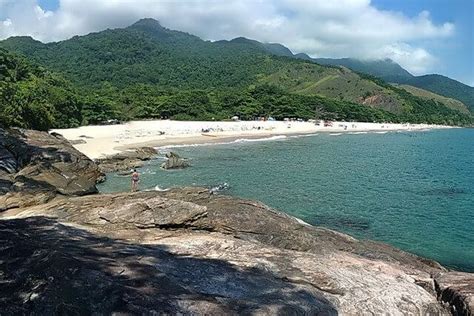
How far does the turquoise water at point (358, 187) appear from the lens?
25.4 m

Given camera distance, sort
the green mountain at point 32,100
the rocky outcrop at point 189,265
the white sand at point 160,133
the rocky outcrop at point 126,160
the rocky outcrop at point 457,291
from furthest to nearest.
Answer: the white sand at point 160,133 → the green mountain at point 32,100 → the rocky outcrop at point 126,160 → the rocky outcrop at point 457,291 → the rocky outcrop at point 189,265

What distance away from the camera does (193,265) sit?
308 inches

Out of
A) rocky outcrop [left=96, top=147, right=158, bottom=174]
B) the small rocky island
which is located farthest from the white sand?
the small rocky island

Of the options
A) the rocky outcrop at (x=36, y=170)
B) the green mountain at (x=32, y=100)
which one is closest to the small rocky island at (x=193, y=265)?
the rocky outcrop at (x=36, y=170)

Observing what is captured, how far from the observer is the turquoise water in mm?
25422

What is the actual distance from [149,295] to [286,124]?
364 ft

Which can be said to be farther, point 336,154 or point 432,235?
point 336,154

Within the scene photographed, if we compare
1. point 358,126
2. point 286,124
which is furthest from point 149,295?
point 358,126

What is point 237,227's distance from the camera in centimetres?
1126

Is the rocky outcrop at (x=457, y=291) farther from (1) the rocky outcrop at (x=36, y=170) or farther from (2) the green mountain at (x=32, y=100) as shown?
(2) the green mountain at (x=32, y=100)

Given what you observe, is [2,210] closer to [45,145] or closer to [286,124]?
[45,145]

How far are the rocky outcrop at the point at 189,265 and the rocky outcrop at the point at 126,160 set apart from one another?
33.0 m

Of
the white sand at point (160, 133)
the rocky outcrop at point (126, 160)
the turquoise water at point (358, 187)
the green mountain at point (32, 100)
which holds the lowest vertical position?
the turquoise water at point (358, 187)

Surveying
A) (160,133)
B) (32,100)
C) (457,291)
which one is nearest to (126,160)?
(32,100)
